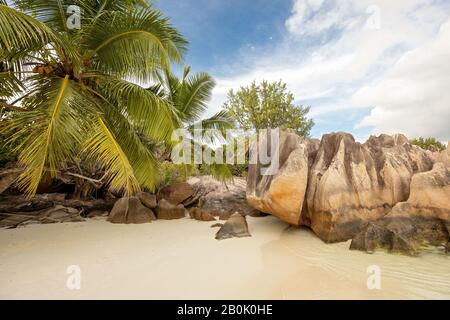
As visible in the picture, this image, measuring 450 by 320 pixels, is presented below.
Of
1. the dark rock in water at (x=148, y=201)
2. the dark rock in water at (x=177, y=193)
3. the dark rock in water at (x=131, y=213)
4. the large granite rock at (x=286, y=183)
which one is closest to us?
the large granite rock at (x=286, y=183)

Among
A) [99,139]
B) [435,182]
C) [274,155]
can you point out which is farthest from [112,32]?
[435,182]

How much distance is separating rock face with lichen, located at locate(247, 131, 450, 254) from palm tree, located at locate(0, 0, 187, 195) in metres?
2.81

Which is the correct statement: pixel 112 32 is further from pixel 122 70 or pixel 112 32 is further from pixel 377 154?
pixel 377 154

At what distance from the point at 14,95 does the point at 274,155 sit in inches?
227

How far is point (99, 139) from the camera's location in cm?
475

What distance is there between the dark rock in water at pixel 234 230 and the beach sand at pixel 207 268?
266 mm

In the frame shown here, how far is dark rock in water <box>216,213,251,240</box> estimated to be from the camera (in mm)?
5351

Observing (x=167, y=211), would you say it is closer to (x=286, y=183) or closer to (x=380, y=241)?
(x=286, y=183)

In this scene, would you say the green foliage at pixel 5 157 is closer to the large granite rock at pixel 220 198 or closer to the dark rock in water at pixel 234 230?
the large granite rock at pixel 220 198

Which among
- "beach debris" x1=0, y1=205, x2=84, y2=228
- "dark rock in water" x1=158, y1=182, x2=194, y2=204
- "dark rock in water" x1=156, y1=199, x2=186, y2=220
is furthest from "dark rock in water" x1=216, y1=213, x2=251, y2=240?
"beach debris" x1=0, y1=205, x2=84, y2=228

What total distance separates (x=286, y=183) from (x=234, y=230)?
4.98ft

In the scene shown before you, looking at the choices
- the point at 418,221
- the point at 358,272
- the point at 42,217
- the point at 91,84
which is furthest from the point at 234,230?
the point at 42,217

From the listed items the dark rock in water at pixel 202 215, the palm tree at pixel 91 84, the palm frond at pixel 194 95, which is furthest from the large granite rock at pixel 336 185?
the palm frond at pixel 194 95

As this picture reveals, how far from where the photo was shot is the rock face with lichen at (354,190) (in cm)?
465
